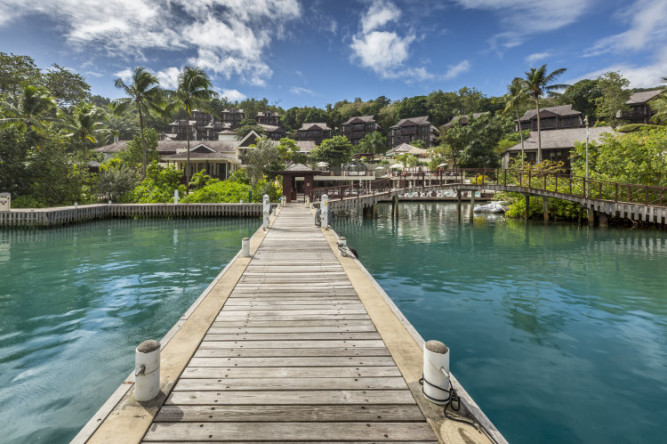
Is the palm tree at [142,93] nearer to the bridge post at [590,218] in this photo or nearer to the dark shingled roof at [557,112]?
the bridge post at [590,218]

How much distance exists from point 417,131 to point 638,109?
47.9 meters

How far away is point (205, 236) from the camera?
84.0ft

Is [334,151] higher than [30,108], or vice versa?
[30,108]

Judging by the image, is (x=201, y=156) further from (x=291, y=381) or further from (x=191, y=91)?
(x=291, y=381)

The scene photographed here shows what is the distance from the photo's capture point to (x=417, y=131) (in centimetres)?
10225

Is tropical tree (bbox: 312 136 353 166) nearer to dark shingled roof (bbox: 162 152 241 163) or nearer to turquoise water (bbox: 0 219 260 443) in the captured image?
dark shingled roof (bbox: 162 152 241 163)

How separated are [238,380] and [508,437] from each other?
4273 millimetres

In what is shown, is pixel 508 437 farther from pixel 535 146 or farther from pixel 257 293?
pixel 535 146

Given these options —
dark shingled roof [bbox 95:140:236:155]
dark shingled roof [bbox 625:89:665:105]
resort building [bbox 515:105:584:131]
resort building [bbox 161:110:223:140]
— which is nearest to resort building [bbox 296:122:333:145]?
resort building [bbox 161:110:223:140]

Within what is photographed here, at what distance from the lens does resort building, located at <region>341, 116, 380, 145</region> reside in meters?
109

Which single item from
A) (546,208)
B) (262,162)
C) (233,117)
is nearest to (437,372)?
(546,208)

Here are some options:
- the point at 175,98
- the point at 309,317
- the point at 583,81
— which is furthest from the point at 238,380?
the point at 583,81

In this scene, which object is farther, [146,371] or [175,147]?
[175,147]

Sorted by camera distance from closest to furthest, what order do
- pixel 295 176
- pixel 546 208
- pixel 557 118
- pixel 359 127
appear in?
1. pixel 546 208
2. pixel 295 176
3. pixel 557 118
4. pixel 359 127
